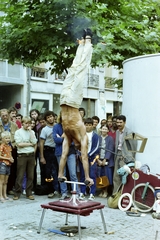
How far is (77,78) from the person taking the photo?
17.8 ft

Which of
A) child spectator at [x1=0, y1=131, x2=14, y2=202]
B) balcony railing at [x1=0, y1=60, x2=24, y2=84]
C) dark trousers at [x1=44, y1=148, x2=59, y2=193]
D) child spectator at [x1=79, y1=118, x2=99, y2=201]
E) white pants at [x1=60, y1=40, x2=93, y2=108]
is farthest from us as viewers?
balcony railing at [x1=0, y1=60, x2=24, y2=84]

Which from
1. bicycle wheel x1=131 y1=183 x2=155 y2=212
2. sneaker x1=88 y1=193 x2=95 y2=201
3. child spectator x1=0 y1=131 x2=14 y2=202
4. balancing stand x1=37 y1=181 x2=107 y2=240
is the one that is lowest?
sneaker x1=88 y1=193 x2=95 y2=201

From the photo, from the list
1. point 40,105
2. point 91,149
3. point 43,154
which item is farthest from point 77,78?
point 40,105

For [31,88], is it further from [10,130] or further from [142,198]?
[142,198]

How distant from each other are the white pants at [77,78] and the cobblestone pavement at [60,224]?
78.6 inches

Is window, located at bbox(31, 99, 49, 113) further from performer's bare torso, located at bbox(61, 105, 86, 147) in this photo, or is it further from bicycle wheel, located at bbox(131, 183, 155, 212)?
performer's bare torso, located at bbox(61, 105, 86, 147)

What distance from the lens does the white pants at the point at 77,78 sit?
5.42 meters

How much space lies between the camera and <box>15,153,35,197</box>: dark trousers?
28.1ft

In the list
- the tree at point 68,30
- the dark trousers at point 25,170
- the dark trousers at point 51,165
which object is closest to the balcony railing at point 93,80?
the tree at point 68,30

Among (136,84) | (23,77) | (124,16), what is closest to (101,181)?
(136,84)

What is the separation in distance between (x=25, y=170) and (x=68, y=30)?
366 centimetres

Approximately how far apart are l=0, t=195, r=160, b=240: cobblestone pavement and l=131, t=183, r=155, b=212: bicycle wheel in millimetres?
200

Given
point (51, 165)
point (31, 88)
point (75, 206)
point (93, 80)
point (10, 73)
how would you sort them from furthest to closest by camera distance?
1. point (93, 80)
2. point (31, 88)
3. point (10, 73)
4. point (51, 165)
5. point (75, 206)

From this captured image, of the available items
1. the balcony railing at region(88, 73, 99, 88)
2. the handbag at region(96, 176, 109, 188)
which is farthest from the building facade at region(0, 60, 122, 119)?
the handbag at region(96, 176, 109, 188)
